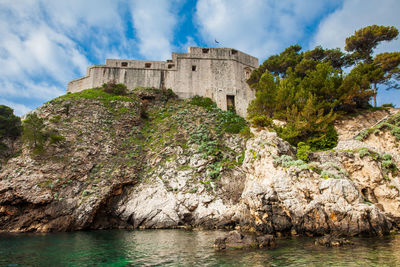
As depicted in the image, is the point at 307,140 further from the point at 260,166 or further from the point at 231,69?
the point at 231,69

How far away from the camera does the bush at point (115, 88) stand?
1279 inches

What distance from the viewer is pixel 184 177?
23.0 metres

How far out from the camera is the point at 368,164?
17047 millimetres

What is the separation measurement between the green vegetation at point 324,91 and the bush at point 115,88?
1827 centimetres

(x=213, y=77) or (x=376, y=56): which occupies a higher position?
(x=213, y=77)

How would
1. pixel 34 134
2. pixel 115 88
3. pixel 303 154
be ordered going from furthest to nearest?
pixel 115 88 → pixel 34 134 → pixel 303 154

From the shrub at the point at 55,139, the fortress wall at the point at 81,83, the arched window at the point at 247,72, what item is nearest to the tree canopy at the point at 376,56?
the arched window at the point at 247,72

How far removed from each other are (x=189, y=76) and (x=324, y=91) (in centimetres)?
1933

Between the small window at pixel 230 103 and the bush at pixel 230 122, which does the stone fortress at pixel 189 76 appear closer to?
the small window at pixel 230 103

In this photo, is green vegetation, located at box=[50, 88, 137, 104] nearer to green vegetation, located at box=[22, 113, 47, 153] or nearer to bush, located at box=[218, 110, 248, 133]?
green vegetation, located at box=[22, 113, 47, 153]

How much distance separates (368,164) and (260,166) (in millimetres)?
7781

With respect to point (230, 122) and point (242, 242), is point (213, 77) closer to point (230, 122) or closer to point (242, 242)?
point (230, 122)

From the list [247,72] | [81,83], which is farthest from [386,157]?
[81,83]

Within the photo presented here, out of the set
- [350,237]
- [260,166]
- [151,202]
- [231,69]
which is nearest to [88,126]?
[151,202]
